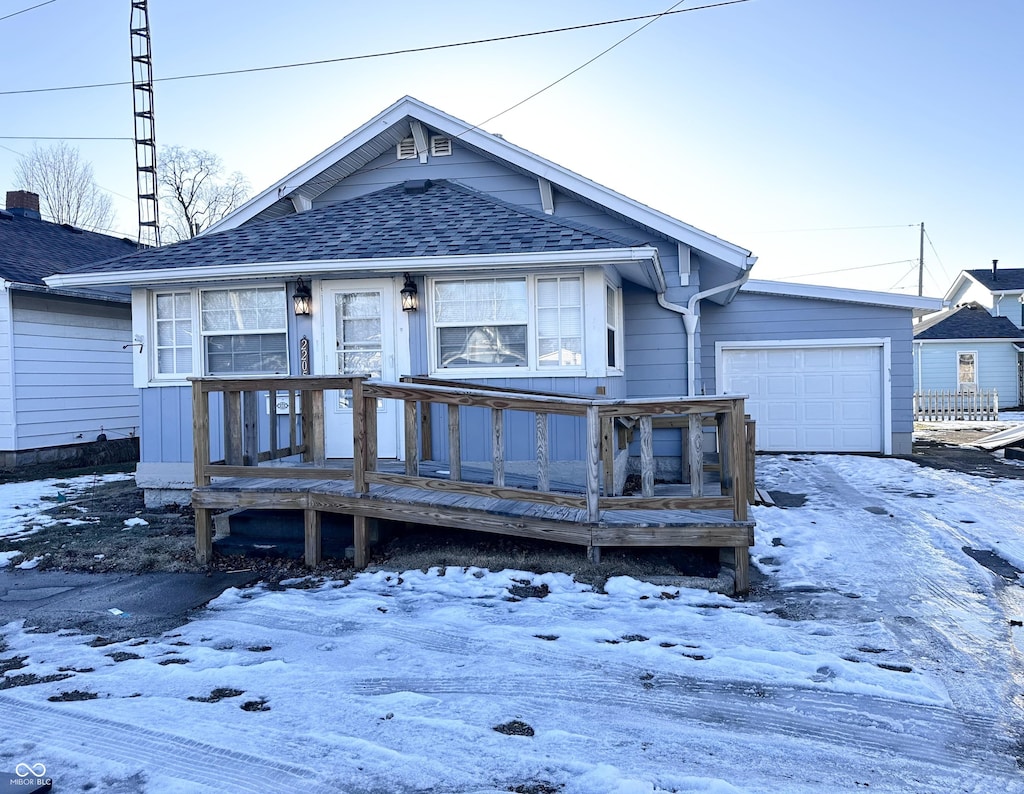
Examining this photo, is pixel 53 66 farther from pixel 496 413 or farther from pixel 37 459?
pixel 496 413

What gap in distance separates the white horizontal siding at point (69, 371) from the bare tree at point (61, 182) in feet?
73.2

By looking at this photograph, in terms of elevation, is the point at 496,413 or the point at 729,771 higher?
the point at 496,413

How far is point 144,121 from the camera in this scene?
2105 centimetres

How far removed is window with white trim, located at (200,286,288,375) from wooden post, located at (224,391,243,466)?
189cm

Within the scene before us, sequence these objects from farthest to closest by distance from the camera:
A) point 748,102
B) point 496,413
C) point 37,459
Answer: point 748,102 → point 37,459 → point 496,413

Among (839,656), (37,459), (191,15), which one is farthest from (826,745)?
(191,15)

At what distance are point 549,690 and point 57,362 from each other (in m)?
12.7

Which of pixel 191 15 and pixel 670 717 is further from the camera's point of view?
pixel 191 15

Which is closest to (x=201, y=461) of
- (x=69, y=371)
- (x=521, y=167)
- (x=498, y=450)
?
(x=498, y=450)

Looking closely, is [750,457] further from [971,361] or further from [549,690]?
[971,361]

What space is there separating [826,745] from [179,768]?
8.18ft

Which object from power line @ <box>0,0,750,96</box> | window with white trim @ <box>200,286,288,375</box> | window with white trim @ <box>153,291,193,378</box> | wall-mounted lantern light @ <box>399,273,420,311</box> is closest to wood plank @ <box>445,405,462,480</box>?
wall-mounted lantern light @ <box>399,273,420,311</box>

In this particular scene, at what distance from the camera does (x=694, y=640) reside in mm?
4121

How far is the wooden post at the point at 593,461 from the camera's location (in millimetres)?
5285
